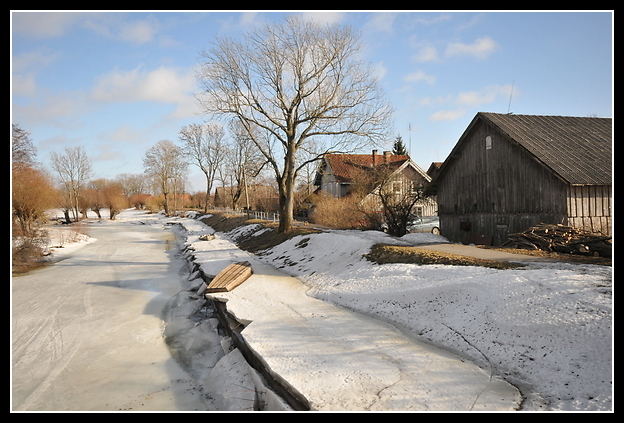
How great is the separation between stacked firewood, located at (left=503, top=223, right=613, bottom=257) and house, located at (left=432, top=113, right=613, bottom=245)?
925 mm

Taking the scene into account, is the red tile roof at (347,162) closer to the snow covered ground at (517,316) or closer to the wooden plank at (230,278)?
the wooden plank at (230,278)

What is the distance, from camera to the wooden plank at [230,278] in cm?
1296

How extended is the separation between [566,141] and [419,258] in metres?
9.87

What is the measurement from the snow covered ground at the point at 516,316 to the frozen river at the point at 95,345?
4676mm

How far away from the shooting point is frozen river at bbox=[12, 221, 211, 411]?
7.27m

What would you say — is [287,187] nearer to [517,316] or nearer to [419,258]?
[419,258]

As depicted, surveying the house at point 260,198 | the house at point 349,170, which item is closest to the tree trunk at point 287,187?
the house at point 349,170

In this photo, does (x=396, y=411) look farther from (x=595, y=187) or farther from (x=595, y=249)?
(x=595, y=187)

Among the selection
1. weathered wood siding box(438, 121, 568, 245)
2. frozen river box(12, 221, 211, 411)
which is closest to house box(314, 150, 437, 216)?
weathered wood siding box(438, 121, 568, 245)

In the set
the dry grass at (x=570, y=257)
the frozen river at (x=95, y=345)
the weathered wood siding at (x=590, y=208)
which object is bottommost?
the frozen river at (x=95, y=345)

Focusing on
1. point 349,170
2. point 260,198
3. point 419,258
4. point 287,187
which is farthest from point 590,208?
point 260,198

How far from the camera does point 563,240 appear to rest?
13156 mm

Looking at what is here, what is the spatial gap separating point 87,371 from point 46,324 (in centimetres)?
445

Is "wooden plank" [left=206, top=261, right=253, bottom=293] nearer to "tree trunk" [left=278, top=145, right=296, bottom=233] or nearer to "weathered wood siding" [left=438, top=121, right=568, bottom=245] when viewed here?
"tree trunk" [left=278, top=145, right=296, bottom=233]
